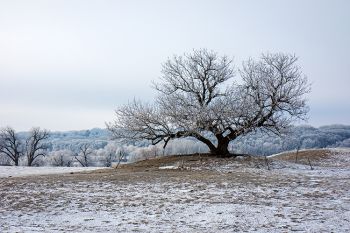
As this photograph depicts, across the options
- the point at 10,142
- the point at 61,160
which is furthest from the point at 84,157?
the point at 10,142

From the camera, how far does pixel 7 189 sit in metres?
18.4

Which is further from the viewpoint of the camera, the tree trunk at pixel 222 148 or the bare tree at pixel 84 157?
the bare tree at pixel 84 157

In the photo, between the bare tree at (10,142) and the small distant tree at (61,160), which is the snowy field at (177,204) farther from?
the small distant tree at (61,160)

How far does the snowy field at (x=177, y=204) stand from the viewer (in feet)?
39.6

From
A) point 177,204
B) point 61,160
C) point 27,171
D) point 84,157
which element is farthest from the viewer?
point 61,160

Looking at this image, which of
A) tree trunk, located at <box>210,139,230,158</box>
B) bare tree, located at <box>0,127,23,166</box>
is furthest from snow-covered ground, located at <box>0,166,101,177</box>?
bare tree, located at <box>0,127,23,166</box>

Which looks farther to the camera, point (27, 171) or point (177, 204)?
point (27, 171)

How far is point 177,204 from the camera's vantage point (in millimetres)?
14977

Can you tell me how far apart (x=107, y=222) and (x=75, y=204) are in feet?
10.3

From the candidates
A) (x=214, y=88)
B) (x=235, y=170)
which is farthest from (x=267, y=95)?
(x=235, y=170)

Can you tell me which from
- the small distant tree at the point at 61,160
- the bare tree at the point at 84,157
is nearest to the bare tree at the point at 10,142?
the bare tree at the point at 84,157

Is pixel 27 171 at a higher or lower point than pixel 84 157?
lower

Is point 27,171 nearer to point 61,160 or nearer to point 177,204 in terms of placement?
point 177,204

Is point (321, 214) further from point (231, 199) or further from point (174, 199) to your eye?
point (174, 199)
